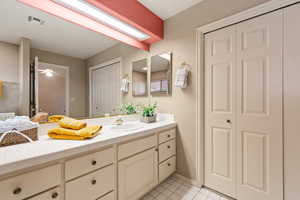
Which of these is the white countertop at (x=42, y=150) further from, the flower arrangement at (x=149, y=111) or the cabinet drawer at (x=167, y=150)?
the flower arrangement at (x=149, y=111)

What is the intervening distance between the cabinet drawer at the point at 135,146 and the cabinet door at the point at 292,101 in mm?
1260

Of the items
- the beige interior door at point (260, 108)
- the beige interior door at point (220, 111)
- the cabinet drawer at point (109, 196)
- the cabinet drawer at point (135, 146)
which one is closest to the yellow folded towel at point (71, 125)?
the cabinet drawer at point (135, 146)

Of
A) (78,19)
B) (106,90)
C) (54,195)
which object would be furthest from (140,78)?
(54,195)

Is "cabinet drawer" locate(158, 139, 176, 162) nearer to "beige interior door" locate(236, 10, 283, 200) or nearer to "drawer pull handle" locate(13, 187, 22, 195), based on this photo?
"beige interior door" locate(236, 10, 283, 200)

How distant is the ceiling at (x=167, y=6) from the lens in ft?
5.59

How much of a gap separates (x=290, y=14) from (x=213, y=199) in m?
Result: 2.00

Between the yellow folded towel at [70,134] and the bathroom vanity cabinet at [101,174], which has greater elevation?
the yellow folded towel at [70,134]

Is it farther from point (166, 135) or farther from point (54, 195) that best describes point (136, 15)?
point (54, 195)

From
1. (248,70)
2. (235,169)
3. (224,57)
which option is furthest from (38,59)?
(235,169)

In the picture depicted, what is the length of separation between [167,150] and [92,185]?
1.02m

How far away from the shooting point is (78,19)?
1.40m

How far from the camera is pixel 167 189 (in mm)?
1651

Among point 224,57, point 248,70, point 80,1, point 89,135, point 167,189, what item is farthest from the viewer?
point 167,189

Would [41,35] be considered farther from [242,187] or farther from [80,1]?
[242,187]
